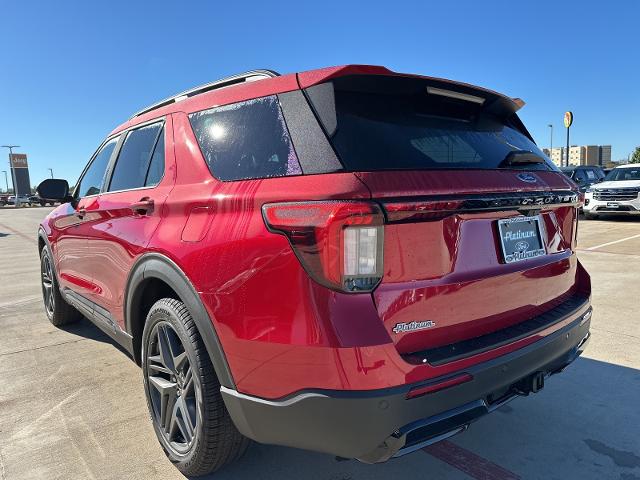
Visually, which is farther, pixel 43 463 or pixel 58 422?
pixel 58 422

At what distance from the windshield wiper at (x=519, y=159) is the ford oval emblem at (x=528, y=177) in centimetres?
7

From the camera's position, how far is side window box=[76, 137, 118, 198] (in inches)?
146

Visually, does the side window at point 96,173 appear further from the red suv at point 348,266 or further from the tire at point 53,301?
the red suv at point 348,266

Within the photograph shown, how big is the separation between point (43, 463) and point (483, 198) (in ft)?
8.34

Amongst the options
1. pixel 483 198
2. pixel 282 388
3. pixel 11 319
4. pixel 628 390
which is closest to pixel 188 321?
pixel 282 388

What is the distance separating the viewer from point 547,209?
2.27 meters

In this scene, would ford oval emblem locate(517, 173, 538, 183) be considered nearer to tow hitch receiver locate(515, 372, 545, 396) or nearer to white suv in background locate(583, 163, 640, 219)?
tow hitch receiver locate(515, 372, 545, 396)

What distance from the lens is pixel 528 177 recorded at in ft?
7.26

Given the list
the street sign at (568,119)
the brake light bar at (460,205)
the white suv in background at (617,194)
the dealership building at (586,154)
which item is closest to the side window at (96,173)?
the brake light bar at (460,205)

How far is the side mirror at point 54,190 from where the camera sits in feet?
13.7

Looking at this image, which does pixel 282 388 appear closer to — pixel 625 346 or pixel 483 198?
pixel 483 198

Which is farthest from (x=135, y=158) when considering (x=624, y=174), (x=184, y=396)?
(x=624, y=174)

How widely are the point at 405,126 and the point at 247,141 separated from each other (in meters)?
0.68

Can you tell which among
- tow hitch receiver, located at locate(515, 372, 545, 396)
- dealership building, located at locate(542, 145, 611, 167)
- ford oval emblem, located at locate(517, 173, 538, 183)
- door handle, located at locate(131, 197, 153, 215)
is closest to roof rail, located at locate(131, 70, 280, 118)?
door handle, located at locate(131, 197, 153, 215)
